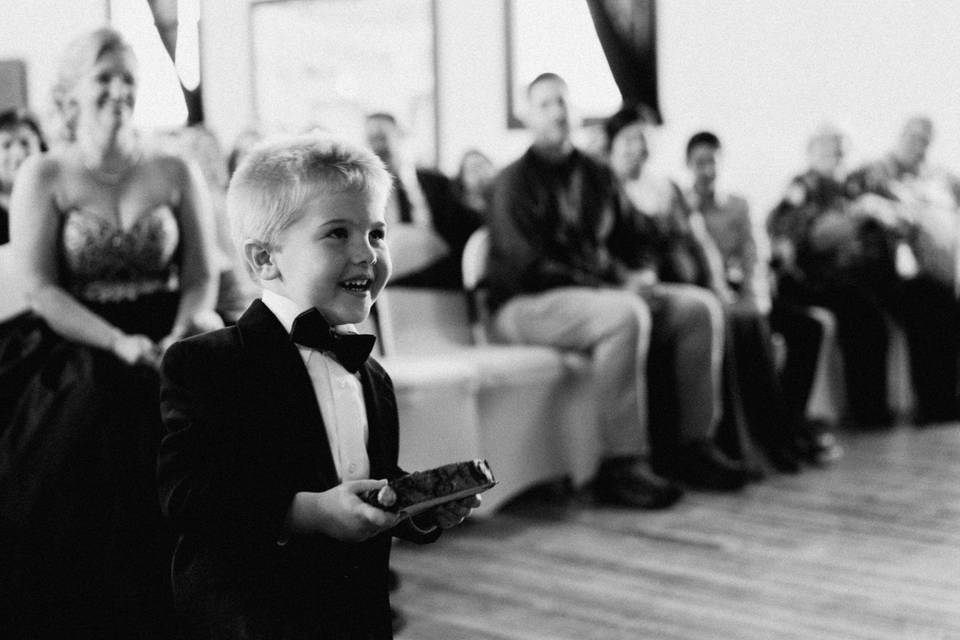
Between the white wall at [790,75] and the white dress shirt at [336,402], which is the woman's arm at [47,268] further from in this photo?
the white wall at [790,75]

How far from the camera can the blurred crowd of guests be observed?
6.07 ft

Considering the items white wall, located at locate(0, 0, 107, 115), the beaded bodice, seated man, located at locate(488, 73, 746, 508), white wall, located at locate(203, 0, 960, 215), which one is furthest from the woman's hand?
white wall, located at locate(0, 0, 107, 115)

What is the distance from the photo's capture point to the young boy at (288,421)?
1.01 meters

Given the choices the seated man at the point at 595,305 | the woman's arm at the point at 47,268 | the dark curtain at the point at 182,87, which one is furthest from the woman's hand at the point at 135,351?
the dark curtain at the point at 182,87

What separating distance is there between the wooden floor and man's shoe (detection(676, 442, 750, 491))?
66 mm

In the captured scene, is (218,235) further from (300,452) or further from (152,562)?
(300,452)

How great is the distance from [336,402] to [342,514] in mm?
144

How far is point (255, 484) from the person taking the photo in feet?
3.35

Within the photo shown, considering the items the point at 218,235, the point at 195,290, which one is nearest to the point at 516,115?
the point at 218,235

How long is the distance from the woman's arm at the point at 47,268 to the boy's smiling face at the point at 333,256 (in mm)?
1006

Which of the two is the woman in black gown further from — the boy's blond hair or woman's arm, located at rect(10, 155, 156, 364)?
the boy's blond hair

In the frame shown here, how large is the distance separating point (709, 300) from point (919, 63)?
2.80m

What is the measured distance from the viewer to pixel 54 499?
6.01 feet

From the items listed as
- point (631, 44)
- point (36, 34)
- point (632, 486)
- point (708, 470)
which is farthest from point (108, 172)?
point (36, 34)
